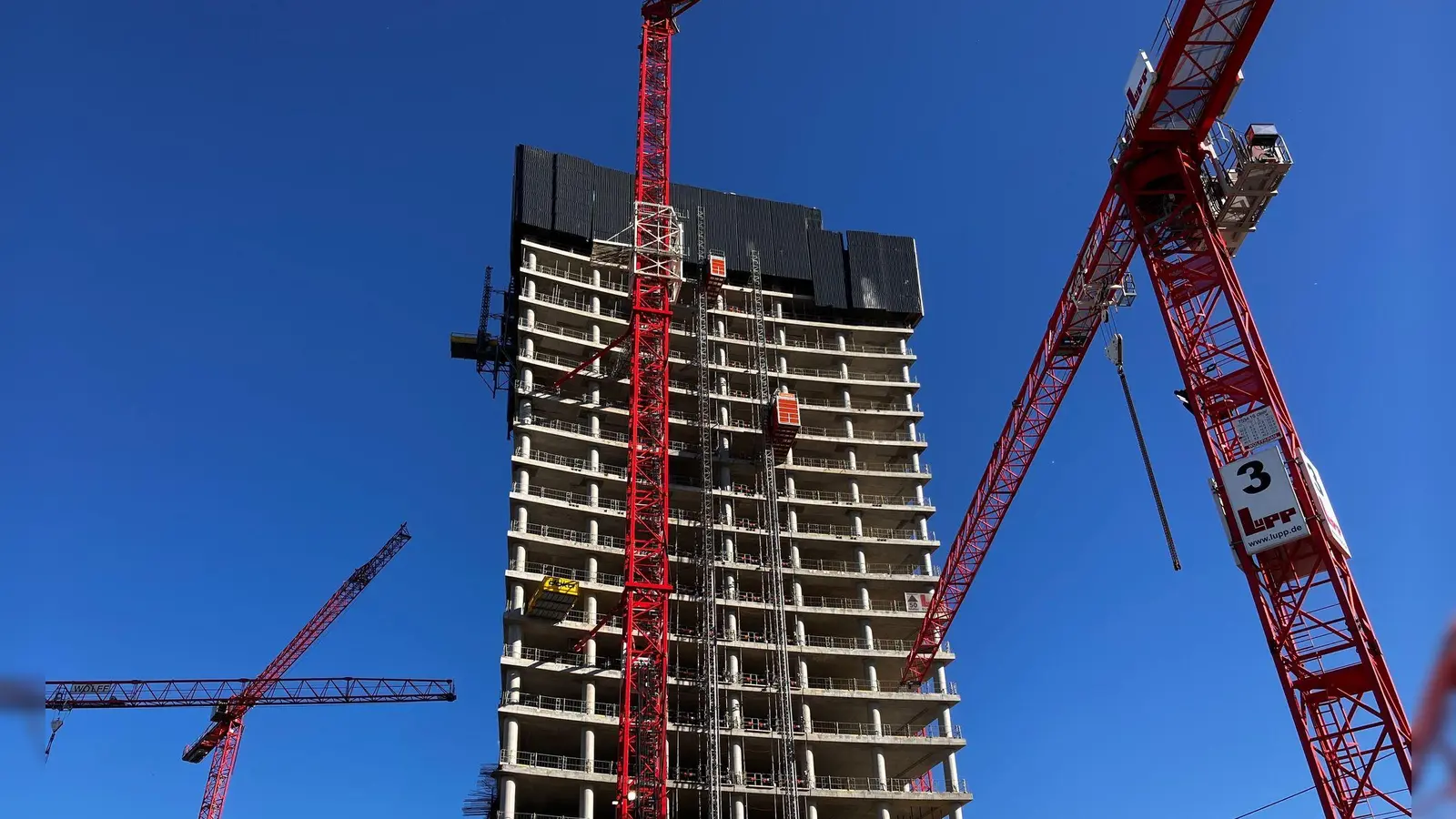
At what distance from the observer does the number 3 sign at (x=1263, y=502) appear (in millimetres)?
40531

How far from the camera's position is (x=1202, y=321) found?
156 ft

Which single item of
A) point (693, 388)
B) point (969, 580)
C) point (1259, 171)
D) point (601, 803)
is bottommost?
point (601, 803)

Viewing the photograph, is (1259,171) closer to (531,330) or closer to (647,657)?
(647,657)

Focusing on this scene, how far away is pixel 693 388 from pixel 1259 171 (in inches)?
2005

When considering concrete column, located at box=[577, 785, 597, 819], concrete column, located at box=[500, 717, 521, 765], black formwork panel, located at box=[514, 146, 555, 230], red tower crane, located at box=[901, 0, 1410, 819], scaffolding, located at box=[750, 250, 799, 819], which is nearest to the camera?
red tower crane, located at box=[901, 0, 1410, 819]

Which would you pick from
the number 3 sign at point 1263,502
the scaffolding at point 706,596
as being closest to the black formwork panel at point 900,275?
the scaffolding at point 706,596

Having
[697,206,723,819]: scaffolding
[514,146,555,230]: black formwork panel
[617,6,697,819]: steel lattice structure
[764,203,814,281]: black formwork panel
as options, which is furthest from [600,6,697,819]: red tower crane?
[764,203,814,281]: black formwork panel

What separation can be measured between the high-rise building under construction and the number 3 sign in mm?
37700

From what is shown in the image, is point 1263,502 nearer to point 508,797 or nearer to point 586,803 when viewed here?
point 586,803

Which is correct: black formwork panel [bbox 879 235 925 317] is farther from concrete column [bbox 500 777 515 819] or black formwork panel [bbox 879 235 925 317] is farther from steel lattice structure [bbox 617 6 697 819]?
concrete column [bbox 500 777 515 819]

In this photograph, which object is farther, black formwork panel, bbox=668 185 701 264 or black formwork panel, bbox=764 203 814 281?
black formwork panel, bbox=764 203 814 281

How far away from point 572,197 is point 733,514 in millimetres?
30406

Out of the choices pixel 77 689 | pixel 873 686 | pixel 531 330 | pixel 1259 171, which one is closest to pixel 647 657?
pixel 873 686

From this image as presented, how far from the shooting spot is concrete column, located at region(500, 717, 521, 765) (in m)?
65.7
